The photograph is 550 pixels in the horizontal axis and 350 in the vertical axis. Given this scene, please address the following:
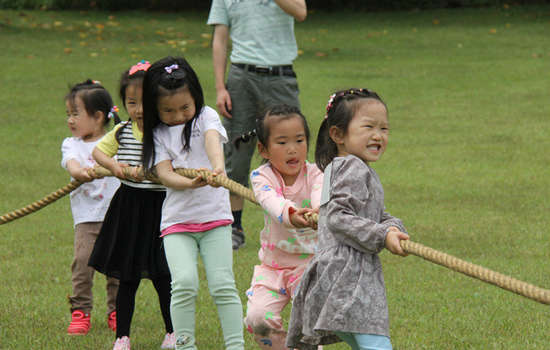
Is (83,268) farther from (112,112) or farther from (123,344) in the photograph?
(112,112)

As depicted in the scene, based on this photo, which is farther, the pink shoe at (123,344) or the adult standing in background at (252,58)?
the adult standing in background at (252,58)

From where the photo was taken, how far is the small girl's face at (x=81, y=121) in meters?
4.49

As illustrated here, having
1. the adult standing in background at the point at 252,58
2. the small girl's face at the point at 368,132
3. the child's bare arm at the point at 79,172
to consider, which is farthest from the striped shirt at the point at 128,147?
the adult standing in background at the point at 252,58

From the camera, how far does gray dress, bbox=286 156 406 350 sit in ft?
8.73

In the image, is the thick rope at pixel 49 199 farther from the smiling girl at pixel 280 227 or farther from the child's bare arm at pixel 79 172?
the smiling girl at pixel 280 227

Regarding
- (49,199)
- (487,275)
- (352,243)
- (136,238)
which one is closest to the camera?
A: (487,275)

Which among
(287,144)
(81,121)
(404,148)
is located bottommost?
(404,148)

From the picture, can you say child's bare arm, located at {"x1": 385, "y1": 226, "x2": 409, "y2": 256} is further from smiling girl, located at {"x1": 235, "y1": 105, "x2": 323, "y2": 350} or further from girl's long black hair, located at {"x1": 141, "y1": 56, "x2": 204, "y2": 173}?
girl's long black hair, located at {"x1": 141, "y1": 56, "x2": 204, "y2": 173}

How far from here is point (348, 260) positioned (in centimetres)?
272

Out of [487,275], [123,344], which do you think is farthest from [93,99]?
[487,275]

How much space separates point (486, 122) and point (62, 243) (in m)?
7.14

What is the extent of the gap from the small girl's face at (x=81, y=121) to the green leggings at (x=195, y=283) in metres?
1.27

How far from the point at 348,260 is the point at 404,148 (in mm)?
7700

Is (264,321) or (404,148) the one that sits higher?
(264,321)
